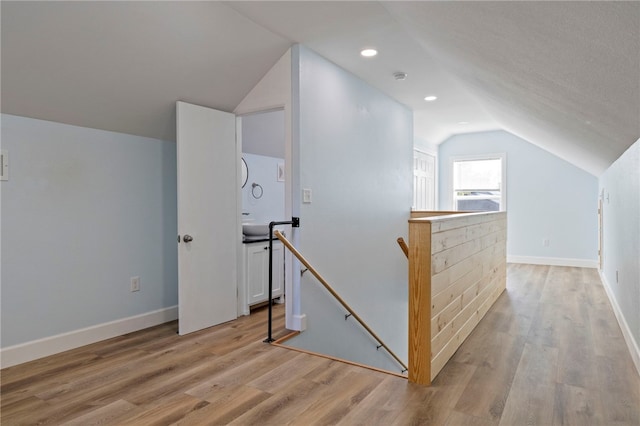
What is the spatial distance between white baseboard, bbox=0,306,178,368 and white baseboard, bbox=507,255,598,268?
6.26m

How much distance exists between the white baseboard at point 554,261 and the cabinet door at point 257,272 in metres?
5.25

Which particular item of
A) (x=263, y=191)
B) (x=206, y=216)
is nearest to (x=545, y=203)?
(x=263, y=191)

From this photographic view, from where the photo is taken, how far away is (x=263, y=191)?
16.3 feet

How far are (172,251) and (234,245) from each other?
60cm

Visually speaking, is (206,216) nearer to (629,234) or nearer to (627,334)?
(629,234)

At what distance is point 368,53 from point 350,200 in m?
1.39

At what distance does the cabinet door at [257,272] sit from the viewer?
3.96 metres

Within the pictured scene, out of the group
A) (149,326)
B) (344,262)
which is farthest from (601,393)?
(149,326)

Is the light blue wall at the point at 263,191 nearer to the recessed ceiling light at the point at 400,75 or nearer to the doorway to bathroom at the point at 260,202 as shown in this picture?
the doorway to bathroom at the point at 260,202

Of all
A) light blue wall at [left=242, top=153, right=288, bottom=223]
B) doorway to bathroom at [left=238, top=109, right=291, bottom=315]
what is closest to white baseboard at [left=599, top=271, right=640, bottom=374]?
doorway to bathroom at [left=238, top=109, right=291, bottom=315]

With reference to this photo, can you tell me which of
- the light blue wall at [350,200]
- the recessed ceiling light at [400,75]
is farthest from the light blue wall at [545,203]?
the recessed ceiling light at [400,75]

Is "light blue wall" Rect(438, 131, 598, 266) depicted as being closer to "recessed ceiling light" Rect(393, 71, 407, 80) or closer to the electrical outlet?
"recessed ceiling light" Rect(393, 71, 407, 80)

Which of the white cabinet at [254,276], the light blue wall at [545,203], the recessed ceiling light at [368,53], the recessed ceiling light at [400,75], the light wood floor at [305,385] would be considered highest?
the recessed ceiling light at [400,75]

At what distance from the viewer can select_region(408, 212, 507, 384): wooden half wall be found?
7.45ft
